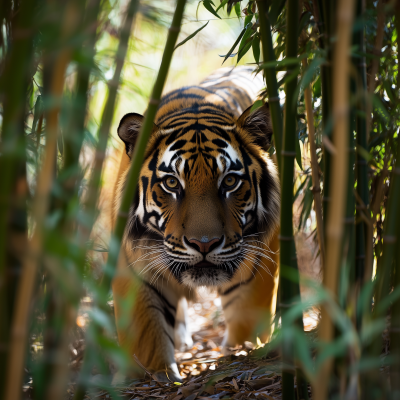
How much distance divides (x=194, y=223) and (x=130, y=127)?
58cm

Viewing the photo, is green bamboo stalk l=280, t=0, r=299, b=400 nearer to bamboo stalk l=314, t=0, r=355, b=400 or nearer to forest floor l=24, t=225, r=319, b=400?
forest floor l=24, t=225, r=319, b=400

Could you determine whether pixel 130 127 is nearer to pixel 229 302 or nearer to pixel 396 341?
pixel 229 302

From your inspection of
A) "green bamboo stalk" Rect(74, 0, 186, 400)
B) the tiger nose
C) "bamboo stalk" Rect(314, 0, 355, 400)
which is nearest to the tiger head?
the tiger nose

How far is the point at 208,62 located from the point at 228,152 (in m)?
6.07

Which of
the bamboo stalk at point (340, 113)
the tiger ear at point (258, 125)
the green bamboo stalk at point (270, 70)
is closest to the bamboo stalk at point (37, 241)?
the bamboo stalk at point (340, 113)

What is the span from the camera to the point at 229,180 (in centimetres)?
197

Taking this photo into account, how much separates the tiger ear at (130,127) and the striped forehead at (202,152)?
167mm

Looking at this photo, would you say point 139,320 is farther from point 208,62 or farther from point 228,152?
point 208,62

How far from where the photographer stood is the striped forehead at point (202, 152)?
1958 mm

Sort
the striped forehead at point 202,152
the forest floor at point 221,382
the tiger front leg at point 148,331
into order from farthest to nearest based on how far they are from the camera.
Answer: the tiger front leg at point 148,331 → the striped forehead at point 202,152 → the forest floor at point 221,382

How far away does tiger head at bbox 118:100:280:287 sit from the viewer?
6.03 feet

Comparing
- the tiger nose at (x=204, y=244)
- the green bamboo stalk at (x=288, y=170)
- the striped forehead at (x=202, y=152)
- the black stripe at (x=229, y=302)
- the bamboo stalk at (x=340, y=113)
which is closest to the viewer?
the bamboo stalk at (x=340, y=113)

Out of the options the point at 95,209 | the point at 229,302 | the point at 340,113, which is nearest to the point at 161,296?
the point at 229,302

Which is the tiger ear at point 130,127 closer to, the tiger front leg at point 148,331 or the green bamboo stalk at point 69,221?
the tiger front leg at point 148,331
